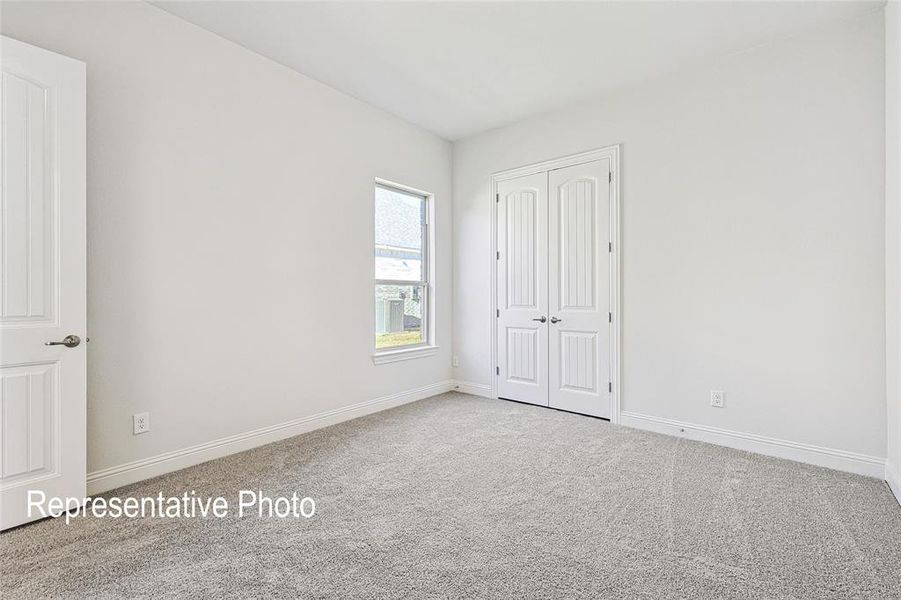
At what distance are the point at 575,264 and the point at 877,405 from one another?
7.19 feet

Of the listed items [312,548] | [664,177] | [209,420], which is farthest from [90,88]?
[664,177]

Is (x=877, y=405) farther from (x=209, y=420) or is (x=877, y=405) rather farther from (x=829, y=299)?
(x=209, y=420)

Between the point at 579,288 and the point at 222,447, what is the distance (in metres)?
3.10

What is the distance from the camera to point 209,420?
2.86m

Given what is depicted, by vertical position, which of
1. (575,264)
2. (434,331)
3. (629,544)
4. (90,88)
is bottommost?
(629,544)

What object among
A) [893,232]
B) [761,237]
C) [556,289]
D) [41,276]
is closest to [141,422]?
[41,276]

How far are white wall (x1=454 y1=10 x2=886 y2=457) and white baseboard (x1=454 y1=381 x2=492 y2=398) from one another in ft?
4.82

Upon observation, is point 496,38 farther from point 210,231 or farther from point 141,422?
point 141,422

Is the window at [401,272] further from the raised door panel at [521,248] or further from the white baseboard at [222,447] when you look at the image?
the raised door panel at [521,248]

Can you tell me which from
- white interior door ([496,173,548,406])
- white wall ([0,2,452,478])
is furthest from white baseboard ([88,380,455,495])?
white interior door ([496,173,548,406])

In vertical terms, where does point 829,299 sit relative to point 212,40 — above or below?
below

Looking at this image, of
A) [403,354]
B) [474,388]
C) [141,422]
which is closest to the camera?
[141,422]

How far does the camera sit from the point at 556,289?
13.4 ft

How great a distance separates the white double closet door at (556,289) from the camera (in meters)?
3.80
